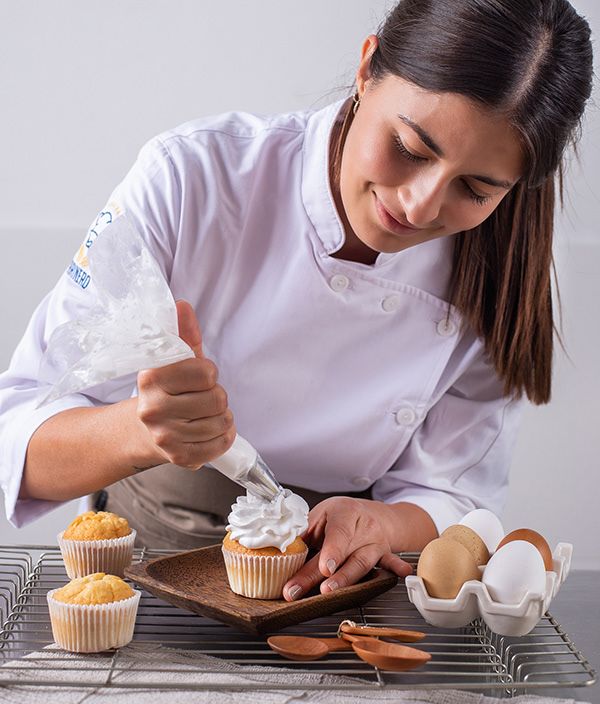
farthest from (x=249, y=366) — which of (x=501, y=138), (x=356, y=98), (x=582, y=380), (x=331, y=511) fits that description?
(x=582, y=380)

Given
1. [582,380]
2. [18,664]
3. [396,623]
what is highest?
[18,664]

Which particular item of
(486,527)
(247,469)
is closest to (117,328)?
(247,469)

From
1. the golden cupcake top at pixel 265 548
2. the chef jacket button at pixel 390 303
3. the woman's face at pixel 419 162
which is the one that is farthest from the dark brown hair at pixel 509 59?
the golden cupcake top at pixel 265 548

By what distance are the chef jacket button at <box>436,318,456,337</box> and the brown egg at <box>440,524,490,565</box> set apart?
0.43 m

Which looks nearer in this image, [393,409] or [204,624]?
[204,624]

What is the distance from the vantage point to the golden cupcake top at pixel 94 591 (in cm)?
117

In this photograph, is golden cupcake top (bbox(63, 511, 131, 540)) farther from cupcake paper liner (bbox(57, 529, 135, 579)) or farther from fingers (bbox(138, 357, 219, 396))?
fingers (bbox(138, 357, 219, 396))

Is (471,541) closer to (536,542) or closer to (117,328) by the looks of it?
(536,542)

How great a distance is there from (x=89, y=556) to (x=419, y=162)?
715mm

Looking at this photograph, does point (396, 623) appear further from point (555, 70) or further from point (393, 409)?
point (555, 70)

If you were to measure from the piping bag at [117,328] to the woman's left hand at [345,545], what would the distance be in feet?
1.27

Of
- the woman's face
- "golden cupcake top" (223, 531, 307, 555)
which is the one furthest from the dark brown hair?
"golden cupcake top" (223, 531, 307, 555)

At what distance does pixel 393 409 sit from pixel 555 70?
64cm

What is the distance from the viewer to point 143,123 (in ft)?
10.0
